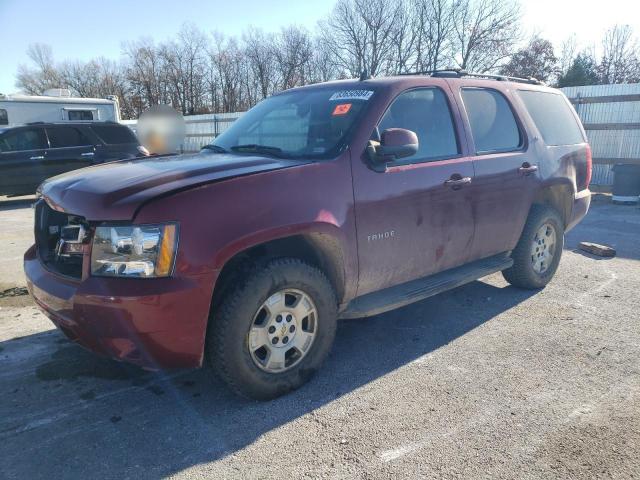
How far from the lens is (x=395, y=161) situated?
3.42 m

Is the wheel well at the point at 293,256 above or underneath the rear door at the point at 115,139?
underneath

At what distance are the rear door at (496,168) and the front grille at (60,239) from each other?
9.44ft

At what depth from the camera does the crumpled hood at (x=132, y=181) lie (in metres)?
2.57

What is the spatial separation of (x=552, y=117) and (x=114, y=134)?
435 inches

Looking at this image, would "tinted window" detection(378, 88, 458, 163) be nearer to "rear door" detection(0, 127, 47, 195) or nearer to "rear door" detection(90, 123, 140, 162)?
"rear door" detection(90, 123, 140, 162)

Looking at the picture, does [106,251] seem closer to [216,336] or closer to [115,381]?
[216,336]

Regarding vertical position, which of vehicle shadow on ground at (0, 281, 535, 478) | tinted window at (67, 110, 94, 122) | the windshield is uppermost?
tinted window at (67, 110, 94, 122)

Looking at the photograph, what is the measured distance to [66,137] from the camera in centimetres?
1220

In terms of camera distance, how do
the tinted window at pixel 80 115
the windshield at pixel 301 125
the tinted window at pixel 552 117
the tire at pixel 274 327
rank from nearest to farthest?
the tire at pixel 274 327
the windshield at pixel 301 125
the tinted window at pixel 552 117
the tinted window at pixel 80 115

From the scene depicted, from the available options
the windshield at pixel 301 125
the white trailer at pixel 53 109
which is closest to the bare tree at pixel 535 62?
the white trailer at pixel 53 109

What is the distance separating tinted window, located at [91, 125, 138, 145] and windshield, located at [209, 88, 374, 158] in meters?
9.69

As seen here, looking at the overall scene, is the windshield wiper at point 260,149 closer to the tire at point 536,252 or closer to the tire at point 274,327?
the tire at point 274,327

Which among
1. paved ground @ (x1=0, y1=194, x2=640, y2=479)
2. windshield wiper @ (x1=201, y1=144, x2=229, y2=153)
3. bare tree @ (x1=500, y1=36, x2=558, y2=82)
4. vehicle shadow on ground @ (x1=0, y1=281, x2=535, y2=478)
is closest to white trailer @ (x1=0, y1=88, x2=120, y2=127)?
paved ground @ (x1=0, y1=194, x2=640, y2=479)

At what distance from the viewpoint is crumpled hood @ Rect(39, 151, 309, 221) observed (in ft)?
8.43
